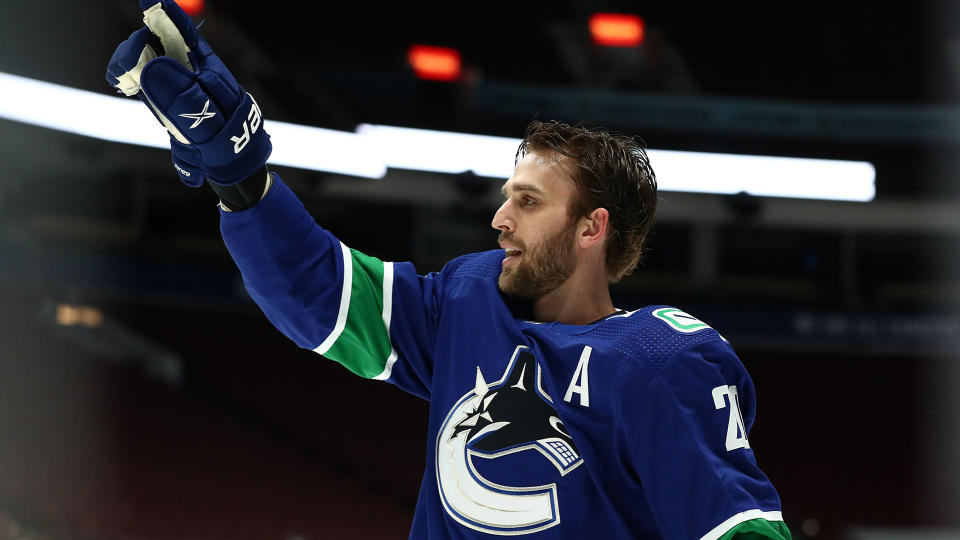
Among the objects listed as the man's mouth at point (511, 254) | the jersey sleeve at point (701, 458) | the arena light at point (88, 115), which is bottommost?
the jersey sleeve at point (701, 458)

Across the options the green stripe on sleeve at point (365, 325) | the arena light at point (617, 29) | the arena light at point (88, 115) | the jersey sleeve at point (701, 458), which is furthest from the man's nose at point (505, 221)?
the arena light at point (617, 29)

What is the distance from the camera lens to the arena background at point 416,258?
9.09 metres

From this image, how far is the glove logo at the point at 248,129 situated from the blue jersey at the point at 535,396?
0.10 metres

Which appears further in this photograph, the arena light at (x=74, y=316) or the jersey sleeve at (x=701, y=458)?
the arena light at (x=74, y=316)

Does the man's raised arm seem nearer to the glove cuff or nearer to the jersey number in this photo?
the glove cuff

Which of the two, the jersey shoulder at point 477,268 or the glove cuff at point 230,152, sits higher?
the glove cuff at point 230,152

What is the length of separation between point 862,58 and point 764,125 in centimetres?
374

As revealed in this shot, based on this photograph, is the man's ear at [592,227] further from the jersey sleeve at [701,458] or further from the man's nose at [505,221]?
the jersey sleeve at [701,458]

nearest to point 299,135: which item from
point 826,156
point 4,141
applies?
point 4,141

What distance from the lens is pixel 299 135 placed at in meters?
8.52

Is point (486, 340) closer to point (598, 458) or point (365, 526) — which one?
point (598, 458)

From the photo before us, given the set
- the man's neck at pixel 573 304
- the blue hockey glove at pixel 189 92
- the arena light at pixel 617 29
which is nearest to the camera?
the blue hockey glove at pixel 189 92

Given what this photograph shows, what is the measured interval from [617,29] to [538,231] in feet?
27.8

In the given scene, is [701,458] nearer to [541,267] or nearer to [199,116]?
[541,267]
